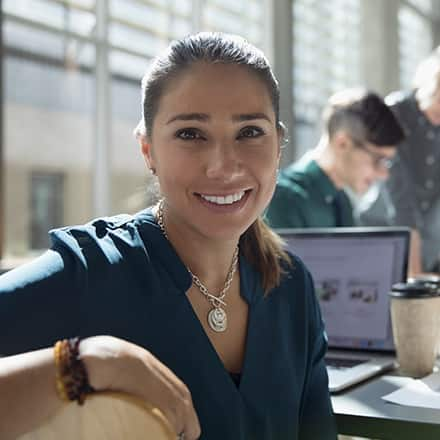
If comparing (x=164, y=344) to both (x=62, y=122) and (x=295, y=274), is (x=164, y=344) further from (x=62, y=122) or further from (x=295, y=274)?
(x=62, y=122)

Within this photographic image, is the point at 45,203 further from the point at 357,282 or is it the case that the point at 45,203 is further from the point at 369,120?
the point at 357,282

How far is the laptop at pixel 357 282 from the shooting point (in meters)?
1.91

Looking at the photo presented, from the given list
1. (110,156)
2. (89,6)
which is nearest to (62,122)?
(110,156)

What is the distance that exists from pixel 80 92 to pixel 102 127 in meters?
0.19

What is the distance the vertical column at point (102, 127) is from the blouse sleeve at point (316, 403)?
1.99m

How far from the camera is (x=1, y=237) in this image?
258cm

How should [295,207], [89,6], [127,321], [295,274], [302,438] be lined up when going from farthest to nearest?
[89,6] → [295,207] → [295,274] → [302,438] → [127,321]

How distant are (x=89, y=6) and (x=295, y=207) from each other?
Result: 4.63ft

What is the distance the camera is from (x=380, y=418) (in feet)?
4.27

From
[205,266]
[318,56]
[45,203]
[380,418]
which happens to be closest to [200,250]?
[205,266]

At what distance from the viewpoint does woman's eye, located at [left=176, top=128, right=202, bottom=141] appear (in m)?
1.20

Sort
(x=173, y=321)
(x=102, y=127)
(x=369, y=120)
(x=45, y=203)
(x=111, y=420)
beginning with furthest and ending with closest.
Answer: (x=102, y=127)
(x=45, y=203)
(x=369, y=120)
(x=173, y=321)
(x=111, y=420)

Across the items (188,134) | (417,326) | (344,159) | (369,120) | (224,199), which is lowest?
(417,326)

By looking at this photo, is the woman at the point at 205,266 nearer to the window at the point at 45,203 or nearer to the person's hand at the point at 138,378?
the person's hand at the point at 138,378
